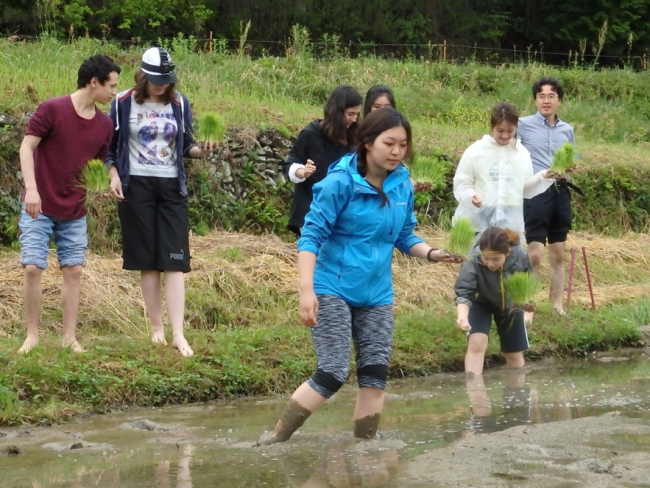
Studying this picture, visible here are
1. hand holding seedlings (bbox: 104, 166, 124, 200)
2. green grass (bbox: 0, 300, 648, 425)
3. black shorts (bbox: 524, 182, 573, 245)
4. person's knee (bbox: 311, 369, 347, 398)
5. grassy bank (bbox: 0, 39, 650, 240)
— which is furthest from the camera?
grassy bank (bbox: 0, 39, 650, 240)

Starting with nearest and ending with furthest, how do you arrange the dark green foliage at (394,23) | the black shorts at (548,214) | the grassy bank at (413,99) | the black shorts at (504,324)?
the black shorts at (504,324)
the black shorts at (548,214)
the grassy bank at (413,99)
the dark green foliage at (394,23)

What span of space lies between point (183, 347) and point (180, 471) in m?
2.45

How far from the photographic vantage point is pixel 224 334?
838 cm

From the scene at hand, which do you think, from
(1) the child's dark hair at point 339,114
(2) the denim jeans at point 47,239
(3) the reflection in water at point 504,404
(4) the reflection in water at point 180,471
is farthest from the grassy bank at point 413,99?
(4) the reflection in water at point 180,471

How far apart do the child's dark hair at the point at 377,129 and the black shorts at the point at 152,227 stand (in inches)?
99.4

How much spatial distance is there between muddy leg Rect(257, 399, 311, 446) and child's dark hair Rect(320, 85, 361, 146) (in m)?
2.72

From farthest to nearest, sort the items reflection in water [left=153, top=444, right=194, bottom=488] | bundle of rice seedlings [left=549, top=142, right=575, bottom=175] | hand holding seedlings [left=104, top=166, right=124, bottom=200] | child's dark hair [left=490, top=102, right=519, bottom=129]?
bundle of rice seedlings [left=549, top=142, right=575, bottom=175]
child's dark hair [left=490, top=102, right=519, bottom=129]
hand holding seedlings [left=104, top=166, right=124, bottom=200]
reflection in water [left=153, top=444, right=194, bottom=488]

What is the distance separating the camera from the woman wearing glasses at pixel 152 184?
776 cm

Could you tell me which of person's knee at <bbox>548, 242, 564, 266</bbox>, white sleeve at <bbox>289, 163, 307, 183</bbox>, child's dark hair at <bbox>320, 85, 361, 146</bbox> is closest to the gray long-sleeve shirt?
person's knee at <bbox>548, 242, 564, 266</bbox>

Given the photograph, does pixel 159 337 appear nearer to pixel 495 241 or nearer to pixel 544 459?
pixel 495 241

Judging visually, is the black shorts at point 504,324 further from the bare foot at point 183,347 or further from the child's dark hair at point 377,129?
the child's dark hair at point 377,129

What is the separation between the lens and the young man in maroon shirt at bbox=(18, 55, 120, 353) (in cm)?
747

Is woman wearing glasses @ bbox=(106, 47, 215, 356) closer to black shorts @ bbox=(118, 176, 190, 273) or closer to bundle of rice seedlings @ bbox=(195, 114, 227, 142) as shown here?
black shorts @ bbox=(118, 176, 190, 273)

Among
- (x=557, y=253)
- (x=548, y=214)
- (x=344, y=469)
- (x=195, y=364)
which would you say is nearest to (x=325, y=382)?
(x=344, y=469)
